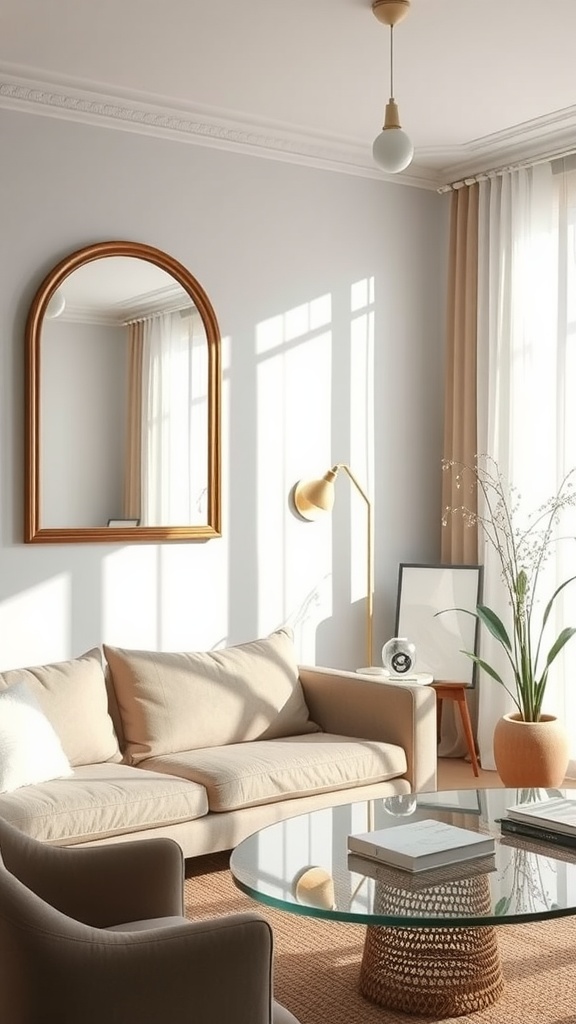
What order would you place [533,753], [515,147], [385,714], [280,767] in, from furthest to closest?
[515,147], [533,753], [385,714], [280,767]

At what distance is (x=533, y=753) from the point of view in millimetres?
4586

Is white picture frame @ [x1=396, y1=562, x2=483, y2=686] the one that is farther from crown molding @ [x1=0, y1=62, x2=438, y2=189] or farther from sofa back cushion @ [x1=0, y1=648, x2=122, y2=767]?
crown molding @ [x1=0, y1=62, x2=438, y2=189]

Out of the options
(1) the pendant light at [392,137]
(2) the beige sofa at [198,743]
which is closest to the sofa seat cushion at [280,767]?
(2) the beige sofa at [198,743]

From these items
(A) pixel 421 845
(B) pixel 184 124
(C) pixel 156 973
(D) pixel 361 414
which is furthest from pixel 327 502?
(C) pixel 156 973

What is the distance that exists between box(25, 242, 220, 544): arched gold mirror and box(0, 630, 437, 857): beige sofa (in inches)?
23.1

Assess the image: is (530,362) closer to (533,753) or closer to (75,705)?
(533,753)

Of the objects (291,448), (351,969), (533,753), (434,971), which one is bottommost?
(351,969)

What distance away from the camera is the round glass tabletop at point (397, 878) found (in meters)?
2.45

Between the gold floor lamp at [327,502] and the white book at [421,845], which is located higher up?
the gold floor lamp at [327,502]

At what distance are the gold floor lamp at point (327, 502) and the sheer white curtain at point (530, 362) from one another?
0.55 meters

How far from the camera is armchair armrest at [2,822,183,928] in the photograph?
2541 millimetres

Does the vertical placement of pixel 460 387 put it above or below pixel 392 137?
below

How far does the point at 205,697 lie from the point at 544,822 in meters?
1.70

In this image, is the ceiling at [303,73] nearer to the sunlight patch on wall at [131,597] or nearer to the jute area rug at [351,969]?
the sunlight patch on wall at [131,597]
